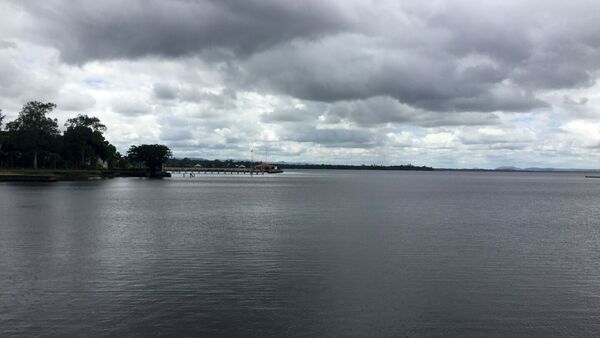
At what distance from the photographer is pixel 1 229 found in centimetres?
3984

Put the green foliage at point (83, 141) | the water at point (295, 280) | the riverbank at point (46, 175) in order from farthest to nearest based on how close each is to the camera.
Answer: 1. the green foliage at point (83, 141)
2. the riverbank at point (46, 175)
3. the water at point (295, 280)

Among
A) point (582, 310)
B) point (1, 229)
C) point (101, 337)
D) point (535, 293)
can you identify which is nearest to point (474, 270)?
point (535, 293)

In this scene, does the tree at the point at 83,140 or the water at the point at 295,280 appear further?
the tree at the point at 83,140

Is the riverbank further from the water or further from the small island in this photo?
the water

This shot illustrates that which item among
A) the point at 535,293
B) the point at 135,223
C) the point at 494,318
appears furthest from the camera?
the point at 135,223

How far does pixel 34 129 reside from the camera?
474ft

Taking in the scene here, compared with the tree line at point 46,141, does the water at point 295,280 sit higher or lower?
lower

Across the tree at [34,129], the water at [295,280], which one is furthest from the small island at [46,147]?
the water at [295,280]

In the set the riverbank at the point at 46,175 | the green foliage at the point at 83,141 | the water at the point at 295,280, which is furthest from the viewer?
the green foliage at the point at 83,141

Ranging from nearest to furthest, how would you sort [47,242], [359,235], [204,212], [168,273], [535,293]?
[535,293]
[168,273]
[47,242]
[359,235]
[204,212]

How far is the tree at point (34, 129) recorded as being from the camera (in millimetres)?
143000

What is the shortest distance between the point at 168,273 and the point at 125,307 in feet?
19.5

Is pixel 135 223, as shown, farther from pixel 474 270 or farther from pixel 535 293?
pixel 535 293

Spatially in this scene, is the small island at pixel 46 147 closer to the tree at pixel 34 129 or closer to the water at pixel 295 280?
the tree at pixel 34 129
